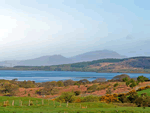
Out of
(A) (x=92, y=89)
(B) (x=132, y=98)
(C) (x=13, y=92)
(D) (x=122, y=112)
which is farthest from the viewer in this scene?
(A) (x=92, y=89)

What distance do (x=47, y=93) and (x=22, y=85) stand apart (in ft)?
72.0

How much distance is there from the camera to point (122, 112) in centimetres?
2319

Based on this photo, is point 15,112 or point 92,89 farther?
point 92,89

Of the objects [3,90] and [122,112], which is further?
[3,90]

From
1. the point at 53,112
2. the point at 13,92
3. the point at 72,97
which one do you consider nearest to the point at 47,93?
the point at 13,92

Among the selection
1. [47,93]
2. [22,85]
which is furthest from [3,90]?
[22,85]

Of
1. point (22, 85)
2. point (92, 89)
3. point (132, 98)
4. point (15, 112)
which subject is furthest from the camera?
point (22, 85)

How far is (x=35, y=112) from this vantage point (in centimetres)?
2120

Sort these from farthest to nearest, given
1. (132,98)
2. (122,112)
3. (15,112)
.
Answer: (132,98)
(122,112)
(15,112)

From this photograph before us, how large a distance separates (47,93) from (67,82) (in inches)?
986

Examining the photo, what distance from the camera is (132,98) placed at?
3728 centimetres

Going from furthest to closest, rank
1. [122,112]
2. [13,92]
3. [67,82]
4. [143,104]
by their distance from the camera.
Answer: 1. [67,82]
2. [13,92]
3. [143,104]
4. [122,112]

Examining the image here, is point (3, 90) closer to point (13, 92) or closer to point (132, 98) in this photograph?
point (13, 92)

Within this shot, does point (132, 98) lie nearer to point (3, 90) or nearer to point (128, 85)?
point (128, 85)
